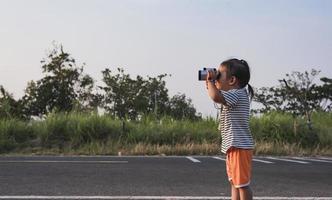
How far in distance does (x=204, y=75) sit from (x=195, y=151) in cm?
1211

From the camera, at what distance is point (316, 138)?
1888 cm

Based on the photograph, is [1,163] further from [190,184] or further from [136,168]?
[190,184]

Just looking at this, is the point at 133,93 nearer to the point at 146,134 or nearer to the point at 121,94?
the point at 121,94

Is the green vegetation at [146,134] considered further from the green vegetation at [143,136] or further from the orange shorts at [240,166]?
the orange shorts at [240,166]

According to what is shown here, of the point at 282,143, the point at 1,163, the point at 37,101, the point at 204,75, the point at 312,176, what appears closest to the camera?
the point at 204,75

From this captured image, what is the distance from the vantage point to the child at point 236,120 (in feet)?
16.0

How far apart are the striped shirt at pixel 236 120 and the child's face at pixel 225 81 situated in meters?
0.06

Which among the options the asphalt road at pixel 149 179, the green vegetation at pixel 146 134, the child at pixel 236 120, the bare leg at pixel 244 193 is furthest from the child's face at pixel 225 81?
the green vegetation at pixel 146 134

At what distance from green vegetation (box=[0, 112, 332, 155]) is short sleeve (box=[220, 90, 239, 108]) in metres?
11.9

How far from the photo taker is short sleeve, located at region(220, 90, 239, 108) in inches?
190

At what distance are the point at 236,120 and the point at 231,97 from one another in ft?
0.72

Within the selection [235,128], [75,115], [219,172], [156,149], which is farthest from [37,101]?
[235,128]

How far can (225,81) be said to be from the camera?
4934 millimetres

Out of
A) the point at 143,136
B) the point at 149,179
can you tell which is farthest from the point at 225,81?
the point at 143,136
